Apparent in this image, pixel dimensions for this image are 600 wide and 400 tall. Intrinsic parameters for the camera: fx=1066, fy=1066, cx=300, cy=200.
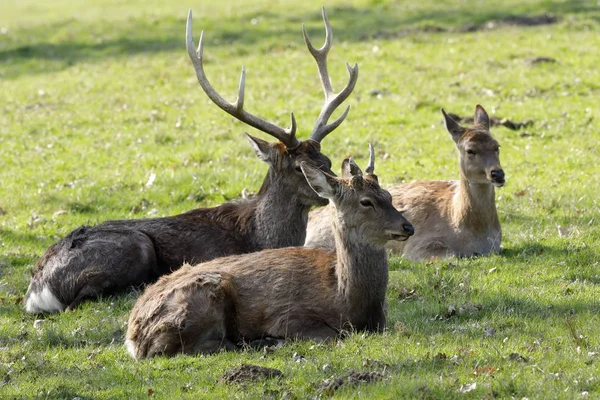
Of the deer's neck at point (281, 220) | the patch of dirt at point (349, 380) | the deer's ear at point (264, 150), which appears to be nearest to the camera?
the patch of dirt at point (349, 380)

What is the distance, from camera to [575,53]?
71.7 ft

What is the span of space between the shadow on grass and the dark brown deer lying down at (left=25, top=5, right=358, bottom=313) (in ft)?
49.3

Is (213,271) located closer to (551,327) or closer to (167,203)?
(551,327)

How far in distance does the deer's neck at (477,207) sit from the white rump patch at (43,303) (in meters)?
4.40

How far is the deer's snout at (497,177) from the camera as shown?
1119cm

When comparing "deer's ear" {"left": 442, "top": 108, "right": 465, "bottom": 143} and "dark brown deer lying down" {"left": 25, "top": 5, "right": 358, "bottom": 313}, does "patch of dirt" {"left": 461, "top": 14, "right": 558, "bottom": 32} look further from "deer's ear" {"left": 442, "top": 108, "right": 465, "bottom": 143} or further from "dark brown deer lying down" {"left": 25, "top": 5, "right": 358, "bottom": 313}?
"dark brown deer lying down" {"left": 25, "top": 5, "right": 358, "bottom": 313}

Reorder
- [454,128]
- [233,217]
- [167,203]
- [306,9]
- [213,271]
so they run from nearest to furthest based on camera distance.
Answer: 1. [213,271]
2. [233,217]
3. [454,128]
4. [167,203]
5. [306,9]

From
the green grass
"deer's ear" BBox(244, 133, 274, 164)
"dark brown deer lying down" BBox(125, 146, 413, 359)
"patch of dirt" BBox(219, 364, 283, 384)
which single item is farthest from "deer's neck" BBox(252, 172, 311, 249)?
"patch of dirt" BBox(219, 364, 283, 384)

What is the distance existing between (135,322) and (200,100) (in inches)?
530

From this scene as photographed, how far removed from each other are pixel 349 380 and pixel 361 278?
5.19 ft

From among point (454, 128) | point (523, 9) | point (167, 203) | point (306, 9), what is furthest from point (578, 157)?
point (306, 9)

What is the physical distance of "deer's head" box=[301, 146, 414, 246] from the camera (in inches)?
321

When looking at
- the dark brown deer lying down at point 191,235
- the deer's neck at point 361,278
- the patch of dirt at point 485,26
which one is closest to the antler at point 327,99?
the dark brown deer lying down at point 191,235

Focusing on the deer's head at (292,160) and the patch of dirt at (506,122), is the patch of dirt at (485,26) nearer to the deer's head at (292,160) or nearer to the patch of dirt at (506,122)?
the patch of dirt at (506,122)
